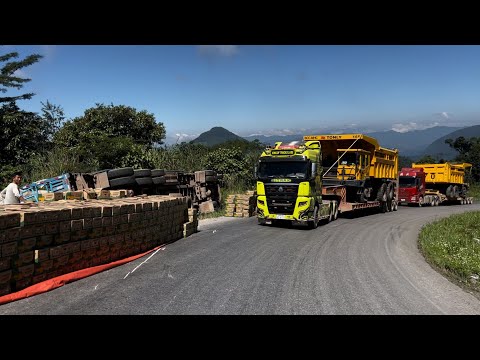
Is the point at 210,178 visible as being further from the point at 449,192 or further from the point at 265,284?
the point at 449,192

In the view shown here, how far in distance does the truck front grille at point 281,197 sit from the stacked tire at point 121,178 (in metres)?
5.65

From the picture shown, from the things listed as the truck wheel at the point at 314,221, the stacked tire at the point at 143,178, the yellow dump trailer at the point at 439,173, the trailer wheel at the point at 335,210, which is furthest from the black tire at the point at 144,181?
the yellow dump trailer at the point at 439,173

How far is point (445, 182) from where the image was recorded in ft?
114

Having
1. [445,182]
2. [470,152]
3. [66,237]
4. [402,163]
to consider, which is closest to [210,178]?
[66,237]

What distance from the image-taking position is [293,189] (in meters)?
16.0

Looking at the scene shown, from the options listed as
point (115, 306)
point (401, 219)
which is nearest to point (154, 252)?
point (115, 306)

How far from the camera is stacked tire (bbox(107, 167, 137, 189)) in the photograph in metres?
16.1

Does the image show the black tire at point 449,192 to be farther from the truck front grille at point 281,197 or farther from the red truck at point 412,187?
the truck front grille at point 281,197

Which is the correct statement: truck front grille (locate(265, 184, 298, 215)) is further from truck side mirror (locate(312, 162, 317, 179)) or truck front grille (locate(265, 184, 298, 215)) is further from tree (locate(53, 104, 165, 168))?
tree (locate(53, 104, 165, 168))

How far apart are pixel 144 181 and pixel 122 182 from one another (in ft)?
5.72

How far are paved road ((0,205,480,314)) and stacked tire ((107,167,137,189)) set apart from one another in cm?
489

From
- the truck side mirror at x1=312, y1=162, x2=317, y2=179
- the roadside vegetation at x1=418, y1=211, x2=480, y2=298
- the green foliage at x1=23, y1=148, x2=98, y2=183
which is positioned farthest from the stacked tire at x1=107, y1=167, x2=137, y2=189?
the roadside vegetation at x1=418, y1=211, x2=480, y2=298
